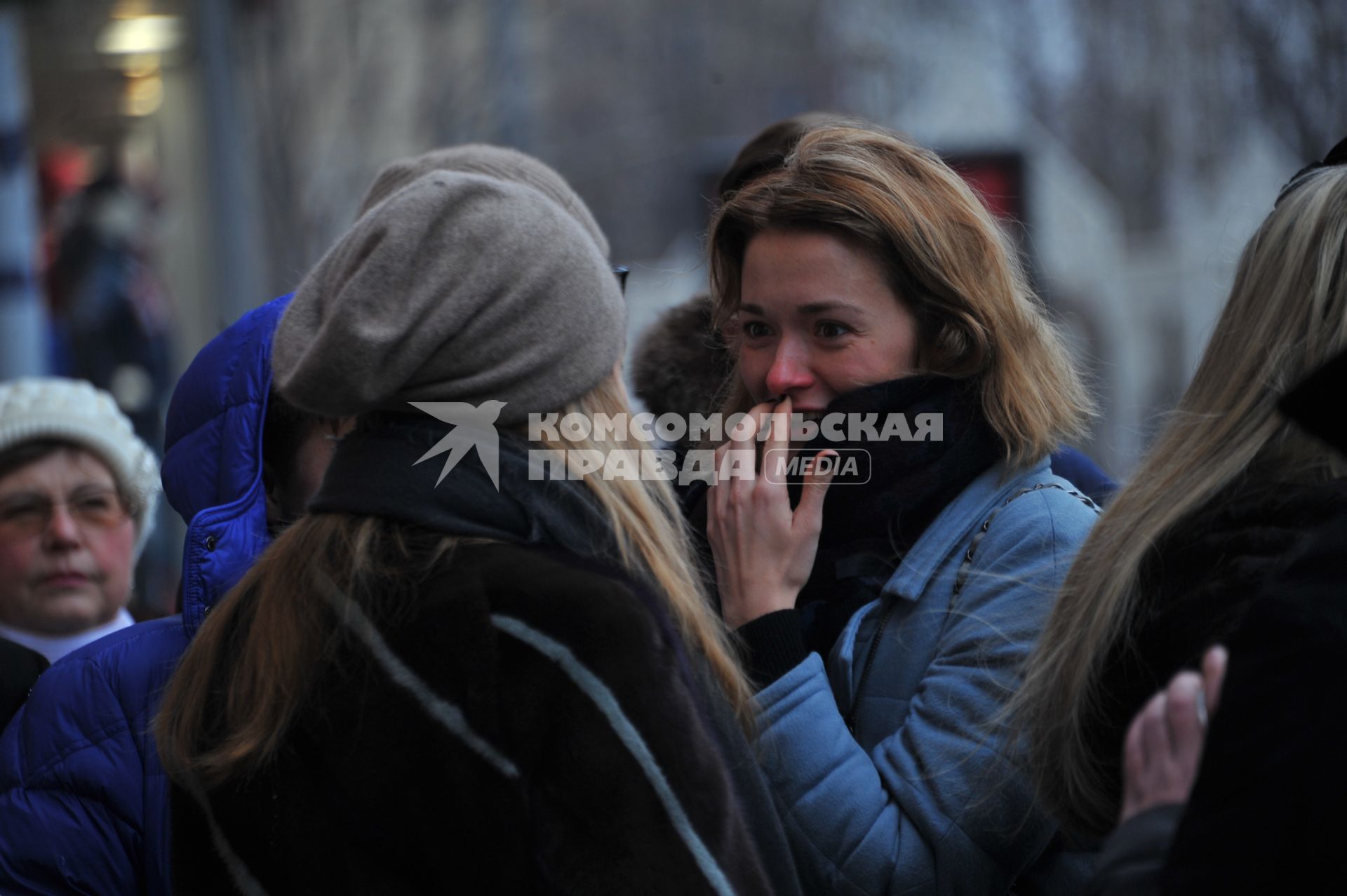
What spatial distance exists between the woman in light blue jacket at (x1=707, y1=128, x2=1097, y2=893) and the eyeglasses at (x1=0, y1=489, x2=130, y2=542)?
1.81m

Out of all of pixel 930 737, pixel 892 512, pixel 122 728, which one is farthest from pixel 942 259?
pixel 122 728

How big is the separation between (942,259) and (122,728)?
1676 mm

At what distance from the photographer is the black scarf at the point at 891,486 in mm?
2584

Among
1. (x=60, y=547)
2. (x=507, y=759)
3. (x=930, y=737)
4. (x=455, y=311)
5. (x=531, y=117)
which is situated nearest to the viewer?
(x=507, y=759)

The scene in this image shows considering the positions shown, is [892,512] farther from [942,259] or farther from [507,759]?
[507,759]

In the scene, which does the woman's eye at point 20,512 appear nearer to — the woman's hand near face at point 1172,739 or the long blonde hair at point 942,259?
the long blonde hair at point 942,259

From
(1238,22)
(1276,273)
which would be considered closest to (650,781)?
(1276,273)

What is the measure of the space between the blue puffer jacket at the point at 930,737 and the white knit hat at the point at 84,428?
2.11 m

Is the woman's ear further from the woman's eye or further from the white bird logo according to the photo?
the woman's eye

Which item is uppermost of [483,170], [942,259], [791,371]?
[483,170]

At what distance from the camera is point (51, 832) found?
93.7 inches

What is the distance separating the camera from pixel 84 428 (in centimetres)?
362

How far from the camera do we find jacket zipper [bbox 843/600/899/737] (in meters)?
2.48

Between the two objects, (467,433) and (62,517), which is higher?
(467,433)
